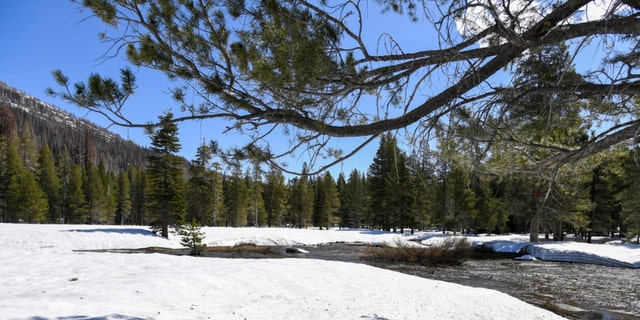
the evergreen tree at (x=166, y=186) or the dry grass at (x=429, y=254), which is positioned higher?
the evergreen tree at (x=166, y=186)

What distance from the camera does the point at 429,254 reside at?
17.4 metres

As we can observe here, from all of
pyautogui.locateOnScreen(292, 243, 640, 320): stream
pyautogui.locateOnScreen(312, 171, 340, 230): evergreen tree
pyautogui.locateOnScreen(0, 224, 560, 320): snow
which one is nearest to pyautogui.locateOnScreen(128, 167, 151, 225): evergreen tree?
pyautogui.locateOnScreen(312, 171, 340, 230): evergreen tree

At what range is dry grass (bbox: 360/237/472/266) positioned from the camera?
A: 1714 cm

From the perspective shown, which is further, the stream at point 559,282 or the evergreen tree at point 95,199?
the evergreen tree at point 95,199

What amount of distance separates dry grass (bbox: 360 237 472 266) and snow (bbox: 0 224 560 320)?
701 centimetres

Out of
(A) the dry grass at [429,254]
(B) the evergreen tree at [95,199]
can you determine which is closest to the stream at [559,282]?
(A) the dry grass at [429,254]

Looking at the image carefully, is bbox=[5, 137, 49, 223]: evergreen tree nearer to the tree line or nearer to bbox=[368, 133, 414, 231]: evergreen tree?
the tree line

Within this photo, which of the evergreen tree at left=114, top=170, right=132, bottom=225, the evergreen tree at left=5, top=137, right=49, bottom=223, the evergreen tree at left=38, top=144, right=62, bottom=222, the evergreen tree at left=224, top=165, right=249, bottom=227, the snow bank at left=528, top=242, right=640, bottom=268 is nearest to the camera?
the snow bank at left=528, top=242, right=640, bottom=268

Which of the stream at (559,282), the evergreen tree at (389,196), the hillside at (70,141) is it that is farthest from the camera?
the hillside at (70,141)

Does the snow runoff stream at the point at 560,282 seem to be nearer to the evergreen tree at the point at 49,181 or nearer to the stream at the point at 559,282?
the stream at the point at 559,282

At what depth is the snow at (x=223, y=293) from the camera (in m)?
5.33

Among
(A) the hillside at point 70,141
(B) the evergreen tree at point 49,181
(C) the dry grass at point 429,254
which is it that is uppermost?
(A) the hillside at point 70,141

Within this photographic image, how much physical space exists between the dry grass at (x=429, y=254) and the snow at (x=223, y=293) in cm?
701

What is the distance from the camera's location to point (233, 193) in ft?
166
